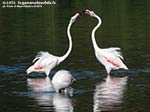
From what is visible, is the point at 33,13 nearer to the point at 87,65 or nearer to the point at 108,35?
the point at 108,35

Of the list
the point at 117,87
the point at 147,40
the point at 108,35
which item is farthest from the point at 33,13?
the point at 117,87

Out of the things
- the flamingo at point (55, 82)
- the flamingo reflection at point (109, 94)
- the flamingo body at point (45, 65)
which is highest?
the flamingo body at point (45, 65)

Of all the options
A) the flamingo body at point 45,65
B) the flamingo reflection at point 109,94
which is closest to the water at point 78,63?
the flamingo reflection at point 109,94

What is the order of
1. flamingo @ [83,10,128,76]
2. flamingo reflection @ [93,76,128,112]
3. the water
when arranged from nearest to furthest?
flamingo reflection @ [93,76,128,112]
the water
flamingo @ [83,10,128,76]

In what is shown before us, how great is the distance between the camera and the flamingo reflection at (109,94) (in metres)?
15.2

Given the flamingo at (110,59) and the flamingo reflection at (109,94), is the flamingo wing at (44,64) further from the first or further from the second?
the flamingo reflection at (109,94)

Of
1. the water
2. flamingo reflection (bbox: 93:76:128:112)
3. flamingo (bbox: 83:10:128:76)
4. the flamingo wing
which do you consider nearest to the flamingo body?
the flamingo wing

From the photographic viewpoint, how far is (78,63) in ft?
70.7

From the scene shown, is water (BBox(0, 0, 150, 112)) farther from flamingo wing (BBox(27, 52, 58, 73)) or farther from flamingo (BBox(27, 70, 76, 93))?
flamingo wing (BBox(27, 52, 58, 73))

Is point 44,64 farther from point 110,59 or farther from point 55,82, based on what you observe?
point 55,82

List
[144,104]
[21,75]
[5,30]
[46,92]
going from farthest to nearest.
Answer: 1. [5,30]
2. [21,75]
3. [46,92]
4. [144,104]

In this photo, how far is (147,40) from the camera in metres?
27.5

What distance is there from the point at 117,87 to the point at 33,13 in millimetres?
26633

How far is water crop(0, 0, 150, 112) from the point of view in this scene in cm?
1577
